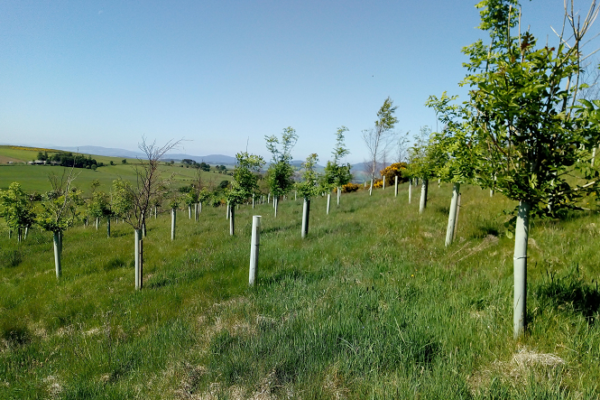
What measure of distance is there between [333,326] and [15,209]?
66.9 ft

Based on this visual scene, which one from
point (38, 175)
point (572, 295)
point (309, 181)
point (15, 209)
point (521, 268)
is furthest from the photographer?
point (38, 175)

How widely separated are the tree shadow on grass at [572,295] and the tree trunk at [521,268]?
31.0 inches

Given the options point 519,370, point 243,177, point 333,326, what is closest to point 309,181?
point 243,177

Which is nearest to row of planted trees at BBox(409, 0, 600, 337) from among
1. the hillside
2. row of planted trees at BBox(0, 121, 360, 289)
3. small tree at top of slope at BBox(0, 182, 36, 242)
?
row of planted trees at BBox(0, 121, 360, 289)

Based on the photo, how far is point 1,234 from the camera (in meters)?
21.9

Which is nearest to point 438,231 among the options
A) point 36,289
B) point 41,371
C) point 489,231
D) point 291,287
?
point 489,231

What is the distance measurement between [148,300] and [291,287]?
10.9 feet

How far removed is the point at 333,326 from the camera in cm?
364

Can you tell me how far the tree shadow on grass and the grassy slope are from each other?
0.02m

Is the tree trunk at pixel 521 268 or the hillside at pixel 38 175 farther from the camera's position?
the hillside at pixel 38 175

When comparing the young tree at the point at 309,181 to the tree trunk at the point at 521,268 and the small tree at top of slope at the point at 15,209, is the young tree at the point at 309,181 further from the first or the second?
the small tree at top of slope at the point at 15,209

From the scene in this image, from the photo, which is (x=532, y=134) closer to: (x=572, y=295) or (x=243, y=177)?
(x=572, y=295)

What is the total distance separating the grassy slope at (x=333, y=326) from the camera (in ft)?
9.04

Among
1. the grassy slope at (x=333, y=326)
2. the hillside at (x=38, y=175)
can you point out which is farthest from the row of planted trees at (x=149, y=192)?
the hillside at (x=38, y=175)
